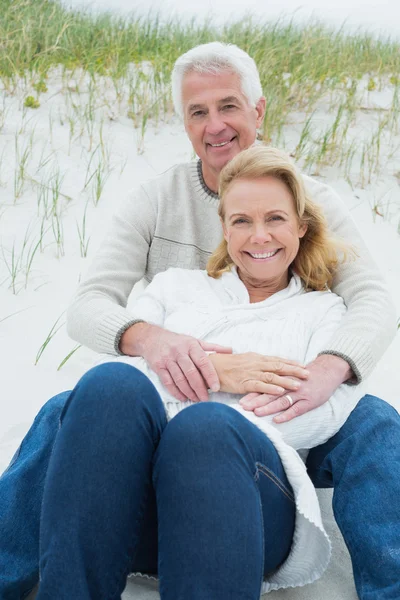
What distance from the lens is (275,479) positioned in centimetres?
161

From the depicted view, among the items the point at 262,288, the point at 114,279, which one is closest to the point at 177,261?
the point at 114,279

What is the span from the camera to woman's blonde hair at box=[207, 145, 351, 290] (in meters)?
2.10

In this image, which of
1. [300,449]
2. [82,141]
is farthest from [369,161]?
[300,449]

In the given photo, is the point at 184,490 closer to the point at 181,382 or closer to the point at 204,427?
the point at 204,427

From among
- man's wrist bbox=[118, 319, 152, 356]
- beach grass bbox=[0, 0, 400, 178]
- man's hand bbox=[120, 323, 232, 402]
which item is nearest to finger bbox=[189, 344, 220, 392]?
man's hand bbox=[120, 323, 232, 402]

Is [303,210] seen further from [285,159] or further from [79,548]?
[79,548]

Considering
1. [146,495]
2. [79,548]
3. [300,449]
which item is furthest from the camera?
[300,449]

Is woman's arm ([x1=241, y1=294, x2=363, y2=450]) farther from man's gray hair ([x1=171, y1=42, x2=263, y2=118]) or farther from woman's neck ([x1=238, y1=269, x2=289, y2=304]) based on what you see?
man's gray hair ([x1=171, y1=42, x2=263, y2=118])

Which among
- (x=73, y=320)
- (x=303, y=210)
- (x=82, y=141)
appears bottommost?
(x=82, y=141)

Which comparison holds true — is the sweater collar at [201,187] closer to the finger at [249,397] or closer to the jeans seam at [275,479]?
the finger at [249,397]

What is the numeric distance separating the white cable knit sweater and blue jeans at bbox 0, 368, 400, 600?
0.07 metres

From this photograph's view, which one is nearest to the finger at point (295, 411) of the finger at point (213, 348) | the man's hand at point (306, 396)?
the man's hand at point (306, 396)

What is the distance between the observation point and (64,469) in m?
1.50

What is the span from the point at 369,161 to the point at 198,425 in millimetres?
4179
